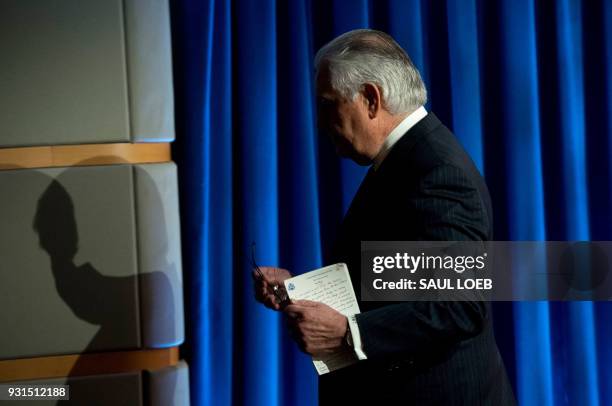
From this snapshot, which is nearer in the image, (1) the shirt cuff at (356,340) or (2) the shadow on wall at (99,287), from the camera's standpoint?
(1) the shirt cuff at (356,340)

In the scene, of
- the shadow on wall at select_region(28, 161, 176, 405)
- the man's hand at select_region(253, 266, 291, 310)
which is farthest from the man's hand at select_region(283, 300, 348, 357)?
the shadow on wall at select_region(28, 161, 176, 405)

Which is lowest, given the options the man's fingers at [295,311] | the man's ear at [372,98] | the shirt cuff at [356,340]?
the shirt cuff at [356,340]

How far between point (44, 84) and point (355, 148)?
81 centimetres

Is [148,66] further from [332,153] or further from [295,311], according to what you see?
[295,311]

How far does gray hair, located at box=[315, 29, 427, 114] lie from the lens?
1.21 meters

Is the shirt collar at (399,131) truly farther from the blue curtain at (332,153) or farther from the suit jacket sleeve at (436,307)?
the blue curtain at (332,153)

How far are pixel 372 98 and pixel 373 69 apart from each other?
1.8 inches

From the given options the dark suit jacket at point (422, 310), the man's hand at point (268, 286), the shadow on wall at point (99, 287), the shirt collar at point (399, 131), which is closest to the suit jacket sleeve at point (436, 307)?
the dark suit jacket at point (422, 310)

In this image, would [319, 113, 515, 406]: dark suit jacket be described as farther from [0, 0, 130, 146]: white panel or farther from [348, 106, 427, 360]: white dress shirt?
[0, 0, 130, 146]: white panel

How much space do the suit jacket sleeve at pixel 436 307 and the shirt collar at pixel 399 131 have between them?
0.42 feet

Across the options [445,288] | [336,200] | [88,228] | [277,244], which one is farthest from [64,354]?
[445,288]

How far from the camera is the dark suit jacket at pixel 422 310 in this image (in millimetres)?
1119

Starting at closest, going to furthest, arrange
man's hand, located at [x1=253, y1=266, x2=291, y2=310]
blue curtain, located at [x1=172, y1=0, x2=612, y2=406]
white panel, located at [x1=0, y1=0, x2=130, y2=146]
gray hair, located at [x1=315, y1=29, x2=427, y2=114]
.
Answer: gray hair, located at [x1=315, y1=29, x2=427, y2=114] → man's hand, located at [x1=253, y1=266, x2=291, y2=310] → white panel, located at [x1=0, y1=0, x2=130, y2=146] → blue curtain, located at [x1=172, y1=0, x2=612, y2=406]

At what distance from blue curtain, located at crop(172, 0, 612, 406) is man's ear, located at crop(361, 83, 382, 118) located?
0.82 meters
